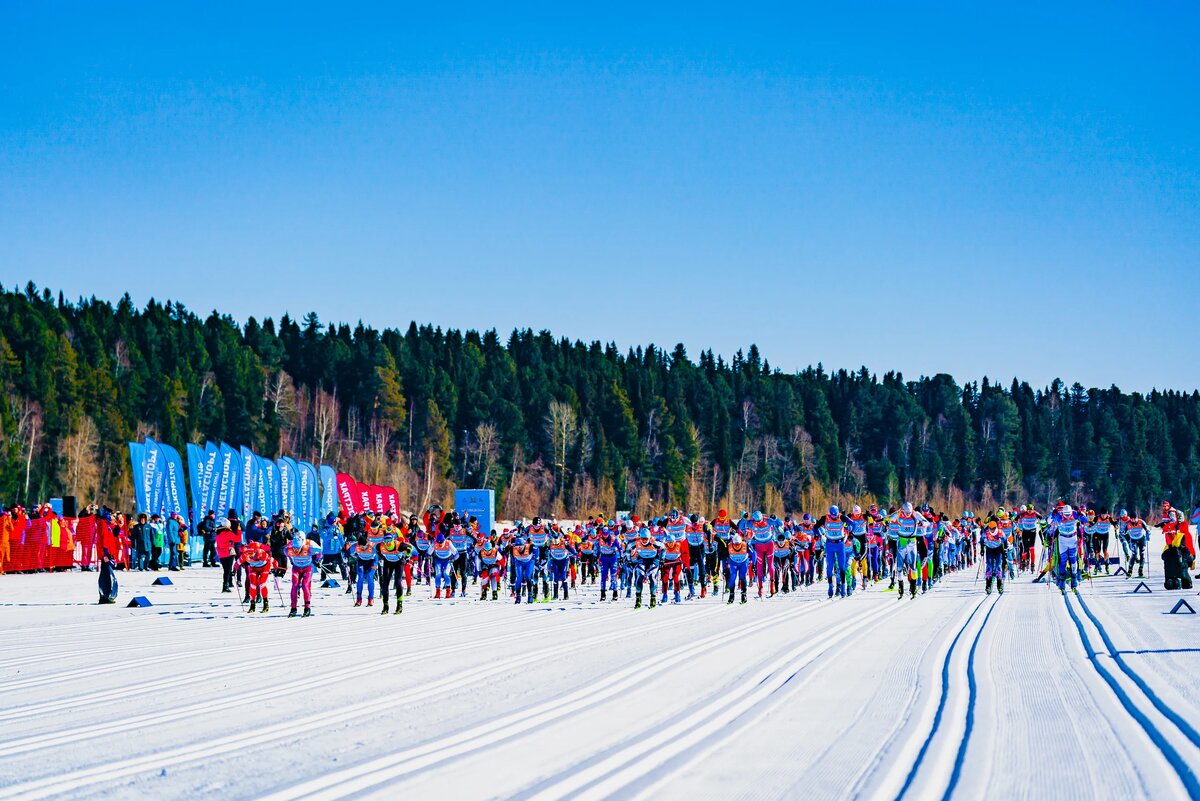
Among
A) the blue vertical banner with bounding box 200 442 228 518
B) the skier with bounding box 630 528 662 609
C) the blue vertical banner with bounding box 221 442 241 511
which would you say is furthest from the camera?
the blue vertical banner with bounding box 221 442 241 511

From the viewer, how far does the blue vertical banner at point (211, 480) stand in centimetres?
4086

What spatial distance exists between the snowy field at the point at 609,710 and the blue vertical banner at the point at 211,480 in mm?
21389

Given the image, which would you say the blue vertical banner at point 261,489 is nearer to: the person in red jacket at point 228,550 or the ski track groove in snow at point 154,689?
the person in red jacket at point 228,550

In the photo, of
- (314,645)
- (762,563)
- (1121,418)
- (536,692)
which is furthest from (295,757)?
(1121,418)

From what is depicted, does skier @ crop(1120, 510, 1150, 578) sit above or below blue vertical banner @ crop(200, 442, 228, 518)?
below

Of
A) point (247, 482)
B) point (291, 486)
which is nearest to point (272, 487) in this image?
point (291, 486)

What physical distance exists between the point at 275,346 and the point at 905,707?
131 metres

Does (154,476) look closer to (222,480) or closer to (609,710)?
(222,480)

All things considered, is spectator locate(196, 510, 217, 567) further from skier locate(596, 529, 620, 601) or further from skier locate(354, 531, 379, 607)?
skier locate(596, 529, 620, 601)

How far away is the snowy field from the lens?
7574mm

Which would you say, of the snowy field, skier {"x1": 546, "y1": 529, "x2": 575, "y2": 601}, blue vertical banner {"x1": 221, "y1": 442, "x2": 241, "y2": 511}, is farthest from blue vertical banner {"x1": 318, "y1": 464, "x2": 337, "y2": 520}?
the snowy field

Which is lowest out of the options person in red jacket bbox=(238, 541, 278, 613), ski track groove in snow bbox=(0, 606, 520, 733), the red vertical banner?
ski track groove in snow bbox=(0, 606, 520, 733)

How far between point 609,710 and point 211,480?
33732mm

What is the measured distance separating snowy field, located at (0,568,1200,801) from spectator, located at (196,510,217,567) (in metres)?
16.7
